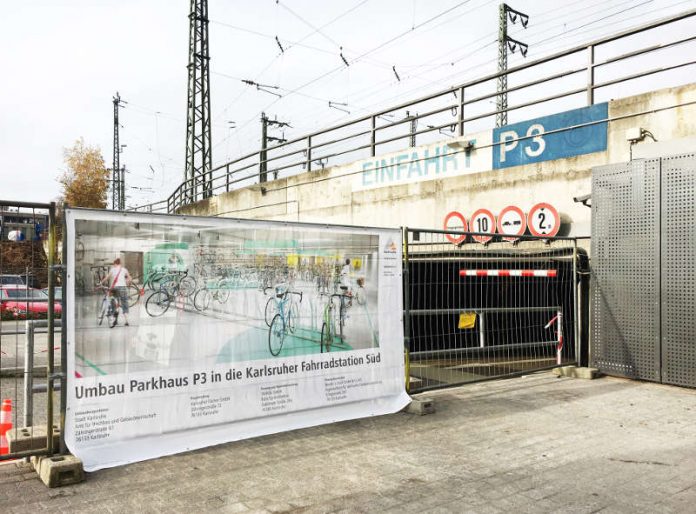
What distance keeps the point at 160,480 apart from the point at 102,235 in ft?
6.19

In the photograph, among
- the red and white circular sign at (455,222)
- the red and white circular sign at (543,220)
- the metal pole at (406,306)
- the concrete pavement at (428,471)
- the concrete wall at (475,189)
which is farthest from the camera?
the red and white circular sign at (455,222)

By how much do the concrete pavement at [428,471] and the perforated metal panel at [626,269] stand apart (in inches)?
74.2

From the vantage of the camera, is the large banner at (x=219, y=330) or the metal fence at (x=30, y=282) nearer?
the metal fence at (x=30, y=282)

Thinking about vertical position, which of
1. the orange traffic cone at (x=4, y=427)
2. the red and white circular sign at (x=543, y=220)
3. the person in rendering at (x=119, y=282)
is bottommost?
the orange traffic cone at (x=4, y=427)

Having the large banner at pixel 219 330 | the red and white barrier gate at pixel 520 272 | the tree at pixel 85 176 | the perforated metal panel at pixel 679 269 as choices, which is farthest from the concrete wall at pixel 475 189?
the tree at pixel 85 176

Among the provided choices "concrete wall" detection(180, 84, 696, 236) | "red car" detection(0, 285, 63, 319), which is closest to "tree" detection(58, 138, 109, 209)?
"concrete wall" detection(180, 84, 696, 236)

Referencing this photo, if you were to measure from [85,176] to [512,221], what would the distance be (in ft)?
146

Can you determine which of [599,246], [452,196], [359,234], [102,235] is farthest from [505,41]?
[102,235]

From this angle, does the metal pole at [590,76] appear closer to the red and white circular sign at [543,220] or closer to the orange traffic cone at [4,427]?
the red and white circular sign at [543,220]

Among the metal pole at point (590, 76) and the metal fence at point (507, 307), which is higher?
the metal pole at point (590, 76)

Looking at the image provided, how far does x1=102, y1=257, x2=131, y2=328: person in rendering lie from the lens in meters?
4.29

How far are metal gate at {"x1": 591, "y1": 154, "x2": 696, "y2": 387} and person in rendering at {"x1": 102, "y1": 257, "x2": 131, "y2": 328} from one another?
6.94 meters

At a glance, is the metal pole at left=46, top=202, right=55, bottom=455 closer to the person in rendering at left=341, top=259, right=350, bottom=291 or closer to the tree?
the person in rendering at left=341, top=259, right=350, bottom=291

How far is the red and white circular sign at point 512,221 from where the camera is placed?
33.5 ft
